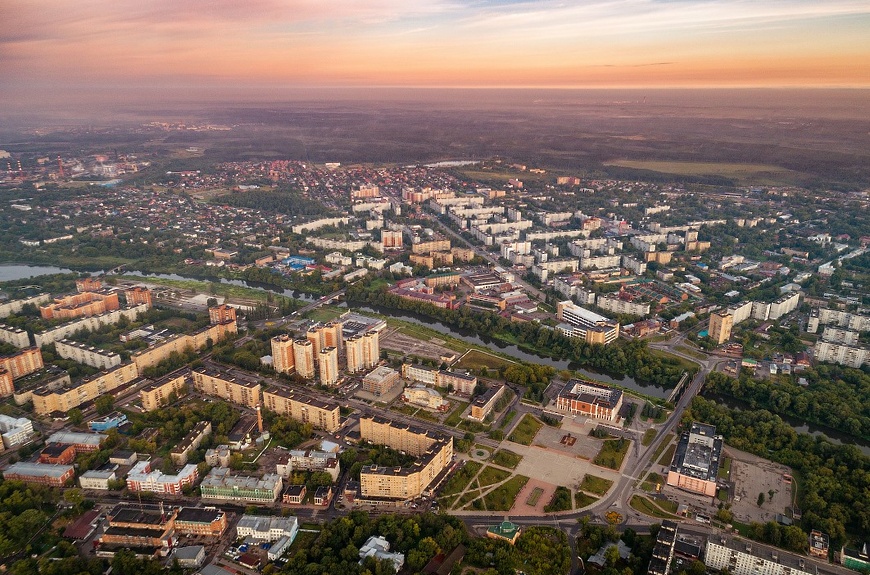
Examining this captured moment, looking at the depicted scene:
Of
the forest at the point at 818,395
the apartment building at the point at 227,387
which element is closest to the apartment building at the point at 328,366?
Result: the apartment building at the point at 227,387

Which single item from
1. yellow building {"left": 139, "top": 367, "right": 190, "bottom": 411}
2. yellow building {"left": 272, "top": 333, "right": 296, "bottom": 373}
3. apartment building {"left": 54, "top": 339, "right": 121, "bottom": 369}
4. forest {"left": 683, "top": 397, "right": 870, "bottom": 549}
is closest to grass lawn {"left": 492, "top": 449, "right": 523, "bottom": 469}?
forest {"left": 683, "top": 397, "right": 870, "bottom": 549}

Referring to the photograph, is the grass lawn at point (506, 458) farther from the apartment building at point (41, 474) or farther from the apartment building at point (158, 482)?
the apartment building at point (41, 474)

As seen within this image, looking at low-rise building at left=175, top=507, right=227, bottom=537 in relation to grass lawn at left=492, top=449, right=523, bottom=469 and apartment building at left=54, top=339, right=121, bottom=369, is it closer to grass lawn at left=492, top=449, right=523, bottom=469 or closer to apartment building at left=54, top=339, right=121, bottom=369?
grass lawn at left=492, top=449, right=523, bottom=469

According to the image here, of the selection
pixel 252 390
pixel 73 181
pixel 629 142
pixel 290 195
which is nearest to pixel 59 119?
pixel 73 181

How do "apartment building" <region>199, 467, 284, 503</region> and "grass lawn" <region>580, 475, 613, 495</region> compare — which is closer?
"apartment building" <region>199, 467, 284, 503</region>

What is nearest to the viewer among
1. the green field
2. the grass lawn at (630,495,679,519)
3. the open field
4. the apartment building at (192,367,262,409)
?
the grass lawn at (630,495,679,519)
